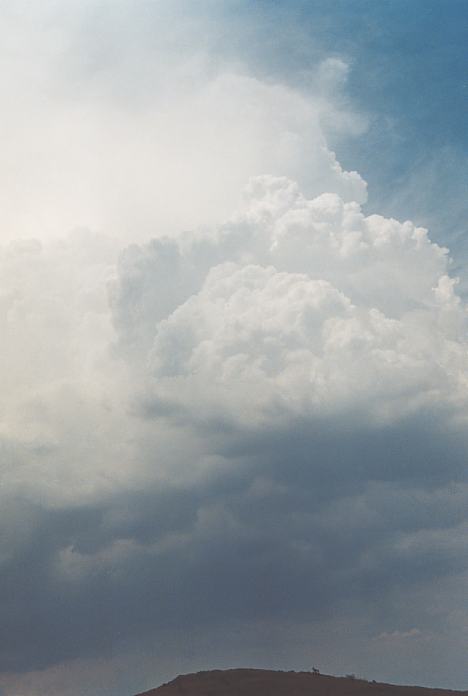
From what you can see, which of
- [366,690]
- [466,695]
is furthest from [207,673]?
[466,695]

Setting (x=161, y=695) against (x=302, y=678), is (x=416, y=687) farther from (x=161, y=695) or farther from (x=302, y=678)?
(x=161, y=695)

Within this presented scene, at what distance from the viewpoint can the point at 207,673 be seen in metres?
102

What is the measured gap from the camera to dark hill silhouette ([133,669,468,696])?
9356 cm

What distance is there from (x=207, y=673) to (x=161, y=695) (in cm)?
1017

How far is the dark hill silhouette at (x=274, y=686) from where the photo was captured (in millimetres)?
93562

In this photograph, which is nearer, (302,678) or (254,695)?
(254,695)

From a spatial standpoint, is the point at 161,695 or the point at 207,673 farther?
the point at 207,673

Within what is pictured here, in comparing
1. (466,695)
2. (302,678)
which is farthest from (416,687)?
(302,678)

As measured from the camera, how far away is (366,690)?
94.2 metres

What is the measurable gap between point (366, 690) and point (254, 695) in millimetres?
13698

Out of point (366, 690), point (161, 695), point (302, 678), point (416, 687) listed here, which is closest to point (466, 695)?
point (416, 687)

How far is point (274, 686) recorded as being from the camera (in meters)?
95.4

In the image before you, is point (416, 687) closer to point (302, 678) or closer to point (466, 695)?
point (466, 695)

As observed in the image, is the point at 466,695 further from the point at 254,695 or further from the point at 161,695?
the point at 161,695
